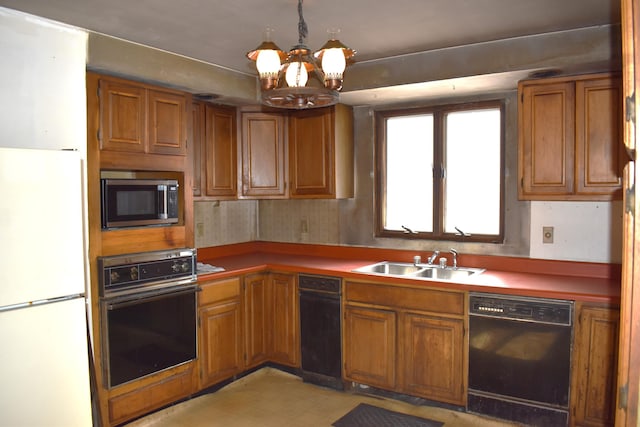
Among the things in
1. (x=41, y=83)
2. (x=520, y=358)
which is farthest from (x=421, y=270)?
(x=41, y=83)

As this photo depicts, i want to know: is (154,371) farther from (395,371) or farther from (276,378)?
(395,371)

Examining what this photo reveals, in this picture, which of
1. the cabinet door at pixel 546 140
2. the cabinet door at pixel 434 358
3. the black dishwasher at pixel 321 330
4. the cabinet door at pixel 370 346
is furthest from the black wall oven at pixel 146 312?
the cabinet door at pixel 546 140

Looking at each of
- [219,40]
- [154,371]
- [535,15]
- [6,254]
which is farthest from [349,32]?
[154,371]

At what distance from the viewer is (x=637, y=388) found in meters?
0.83

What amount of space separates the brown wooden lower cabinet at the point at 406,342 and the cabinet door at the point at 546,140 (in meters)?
0.88

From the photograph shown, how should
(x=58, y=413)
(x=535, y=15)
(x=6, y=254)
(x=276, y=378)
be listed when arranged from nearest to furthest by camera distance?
(x=6, y=254)
(x=58, y=413)
(x=535, y=15)
(x=276, y=378)

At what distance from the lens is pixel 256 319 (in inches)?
152

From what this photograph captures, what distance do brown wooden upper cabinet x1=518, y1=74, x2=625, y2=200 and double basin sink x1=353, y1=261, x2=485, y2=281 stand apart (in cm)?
74

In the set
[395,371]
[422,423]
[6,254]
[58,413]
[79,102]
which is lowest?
[422,423]

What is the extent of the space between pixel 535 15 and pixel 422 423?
2.52 meters

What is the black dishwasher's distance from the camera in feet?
11.8

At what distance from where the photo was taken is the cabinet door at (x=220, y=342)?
3475 mm

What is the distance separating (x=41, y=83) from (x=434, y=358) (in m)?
2.88

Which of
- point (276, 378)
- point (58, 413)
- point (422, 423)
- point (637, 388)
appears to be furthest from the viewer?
point (276, 378)
